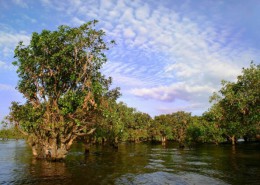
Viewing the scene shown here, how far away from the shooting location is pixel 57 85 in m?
42.5

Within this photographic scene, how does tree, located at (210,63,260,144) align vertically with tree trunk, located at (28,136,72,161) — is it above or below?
above

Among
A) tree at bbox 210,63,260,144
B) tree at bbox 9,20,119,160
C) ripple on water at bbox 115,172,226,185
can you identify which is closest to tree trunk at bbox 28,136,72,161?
tree at bbox 9,20,119,160

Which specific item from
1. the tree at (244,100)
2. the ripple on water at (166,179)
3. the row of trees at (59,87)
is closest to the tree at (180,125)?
the tree at (244,100)

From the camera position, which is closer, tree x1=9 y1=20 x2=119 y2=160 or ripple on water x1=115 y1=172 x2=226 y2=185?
ripple on water x1=115 y1=172 x2=226 y2=185

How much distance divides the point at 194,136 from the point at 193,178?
284 feet

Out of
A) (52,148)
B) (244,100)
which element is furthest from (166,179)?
(244,100)

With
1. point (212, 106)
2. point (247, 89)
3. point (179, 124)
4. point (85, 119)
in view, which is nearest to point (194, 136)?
point (179, 124)

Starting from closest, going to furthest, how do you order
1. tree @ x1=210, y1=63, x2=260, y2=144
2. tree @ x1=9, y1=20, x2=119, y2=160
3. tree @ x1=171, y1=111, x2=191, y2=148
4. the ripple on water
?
the ripple on water, tree @ x1=9, y1=20, x2=119, y2=160, tree @ x1=210, y1=63, x2=260, y2=144, tree @ x1=171, y1=111, x2=191, y2=148

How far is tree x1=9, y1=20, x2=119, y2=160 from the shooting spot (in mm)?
39312

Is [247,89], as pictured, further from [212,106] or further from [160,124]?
[160,124]

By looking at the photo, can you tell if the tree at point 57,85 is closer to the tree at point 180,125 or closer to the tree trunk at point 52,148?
the tree trunk at point 52,148

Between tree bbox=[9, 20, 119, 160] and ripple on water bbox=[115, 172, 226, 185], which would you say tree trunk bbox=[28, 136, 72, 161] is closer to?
tree bbox=[9, 20, 119, 160]

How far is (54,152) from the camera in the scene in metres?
41.3

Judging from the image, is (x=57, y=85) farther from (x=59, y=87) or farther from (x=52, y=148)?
(x=52, y=148)
